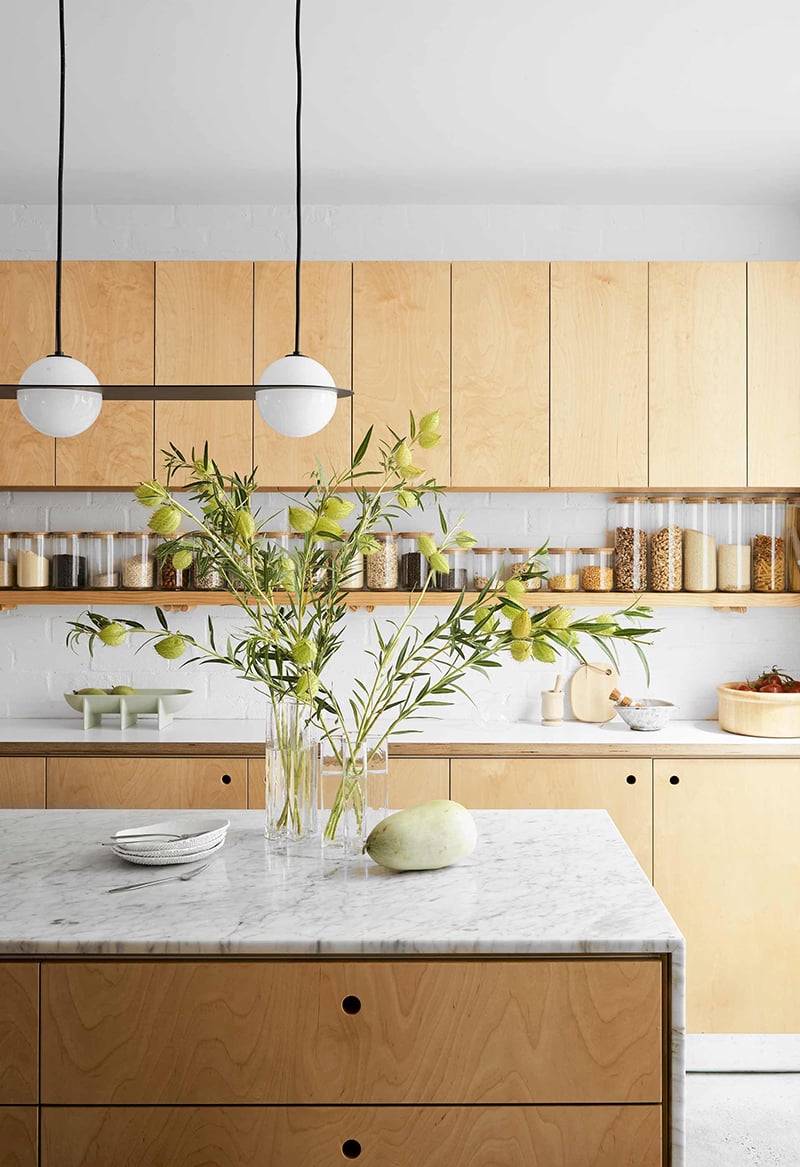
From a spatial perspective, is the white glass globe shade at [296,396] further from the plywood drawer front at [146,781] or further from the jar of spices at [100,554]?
the jar of spices at [100,554]

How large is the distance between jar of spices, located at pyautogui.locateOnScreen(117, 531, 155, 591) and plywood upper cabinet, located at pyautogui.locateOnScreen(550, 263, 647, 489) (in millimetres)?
1555

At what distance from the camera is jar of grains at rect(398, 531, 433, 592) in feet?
12.5

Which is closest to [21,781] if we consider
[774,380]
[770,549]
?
[770,549]

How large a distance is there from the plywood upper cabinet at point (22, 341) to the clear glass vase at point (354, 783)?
2.26 m

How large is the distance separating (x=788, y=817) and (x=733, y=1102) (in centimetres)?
89

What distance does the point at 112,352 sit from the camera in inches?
144

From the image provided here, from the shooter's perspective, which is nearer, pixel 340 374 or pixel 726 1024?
pixel 726 1024

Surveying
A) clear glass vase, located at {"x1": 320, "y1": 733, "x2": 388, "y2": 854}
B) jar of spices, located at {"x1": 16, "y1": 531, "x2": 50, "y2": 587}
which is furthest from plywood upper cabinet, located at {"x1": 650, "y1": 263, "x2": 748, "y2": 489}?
jar of spices, located at {"x1": 16, "y1": 531, "x2": 50, "y2": 587}

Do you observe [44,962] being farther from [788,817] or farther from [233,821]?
[788,817]

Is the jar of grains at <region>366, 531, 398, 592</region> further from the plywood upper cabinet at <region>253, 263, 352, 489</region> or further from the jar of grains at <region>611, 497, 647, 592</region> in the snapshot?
the jar of grains at <region>611, 497, 647, 592</region>

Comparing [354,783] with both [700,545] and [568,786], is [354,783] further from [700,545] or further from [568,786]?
[700,545]

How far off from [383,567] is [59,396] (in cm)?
195

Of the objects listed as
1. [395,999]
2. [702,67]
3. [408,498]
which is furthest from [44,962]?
[702,67]

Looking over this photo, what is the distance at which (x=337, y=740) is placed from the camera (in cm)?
185
